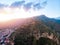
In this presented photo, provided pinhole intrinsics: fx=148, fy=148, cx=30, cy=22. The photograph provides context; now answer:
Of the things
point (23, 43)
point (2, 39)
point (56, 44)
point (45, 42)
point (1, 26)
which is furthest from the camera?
point (1, 26)

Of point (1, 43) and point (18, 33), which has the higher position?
point (18, 33)

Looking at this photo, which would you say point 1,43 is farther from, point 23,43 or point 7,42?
point 23,43

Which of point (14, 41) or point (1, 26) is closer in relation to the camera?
point (14, 41)

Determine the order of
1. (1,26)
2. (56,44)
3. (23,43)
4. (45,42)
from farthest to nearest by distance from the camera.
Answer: (1,26)
(56,44)
(45,42)
(23,43)

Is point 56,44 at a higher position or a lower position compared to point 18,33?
lower

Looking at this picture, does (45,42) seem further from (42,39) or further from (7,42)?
(7,42)

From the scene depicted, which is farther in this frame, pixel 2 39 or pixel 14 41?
pixel 2 39

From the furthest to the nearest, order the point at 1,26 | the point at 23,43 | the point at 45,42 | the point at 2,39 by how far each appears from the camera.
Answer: the point at 1,26
the point at 2,39
the point at 45,42
the point at 23,43

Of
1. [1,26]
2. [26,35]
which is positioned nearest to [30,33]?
[26,35]

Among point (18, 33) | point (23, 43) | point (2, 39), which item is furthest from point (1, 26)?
point (23, 43)
